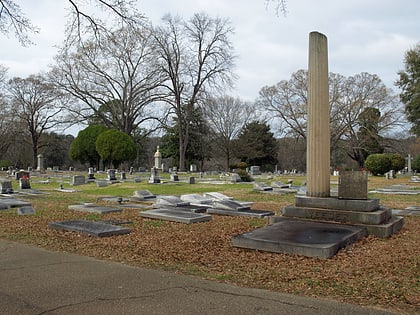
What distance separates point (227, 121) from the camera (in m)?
56.2

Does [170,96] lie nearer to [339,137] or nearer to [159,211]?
[339,137]

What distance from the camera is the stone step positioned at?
24.5 ft

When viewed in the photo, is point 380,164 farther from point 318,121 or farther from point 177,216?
point 177,216

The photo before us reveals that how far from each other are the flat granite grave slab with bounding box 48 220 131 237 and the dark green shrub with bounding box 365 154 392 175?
30.2m

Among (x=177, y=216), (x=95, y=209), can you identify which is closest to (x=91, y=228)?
(x=177, y=216)

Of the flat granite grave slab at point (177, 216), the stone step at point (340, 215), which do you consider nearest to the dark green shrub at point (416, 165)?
the stone step at point (340, 215)

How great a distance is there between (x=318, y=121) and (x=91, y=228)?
5.30m

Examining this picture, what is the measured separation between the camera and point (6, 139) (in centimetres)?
5225

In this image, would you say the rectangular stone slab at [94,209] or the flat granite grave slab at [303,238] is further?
the rectangular stone slab at [94,209]

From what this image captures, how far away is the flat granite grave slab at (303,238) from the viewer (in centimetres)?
584

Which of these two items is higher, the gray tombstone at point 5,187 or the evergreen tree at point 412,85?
the evergreen tree at point 412,85

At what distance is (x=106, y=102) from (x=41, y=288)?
4618 centimetres

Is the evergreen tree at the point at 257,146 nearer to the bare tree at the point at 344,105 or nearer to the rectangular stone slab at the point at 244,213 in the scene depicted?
the bare tree at the point at 344,105

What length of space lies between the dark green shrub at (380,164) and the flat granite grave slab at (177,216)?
2787cm
